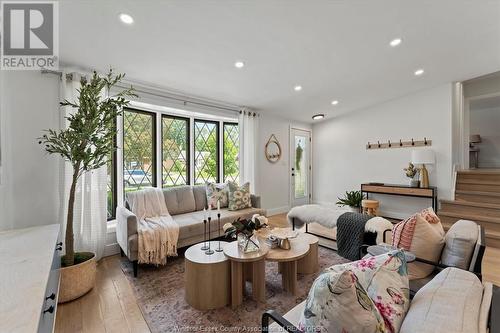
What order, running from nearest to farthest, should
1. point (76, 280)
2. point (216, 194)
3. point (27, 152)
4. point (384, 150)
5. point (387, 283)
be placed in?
point (387, 283) → point (76, 280) → point (27, 152) → point (216, 194) → point (384, 150)

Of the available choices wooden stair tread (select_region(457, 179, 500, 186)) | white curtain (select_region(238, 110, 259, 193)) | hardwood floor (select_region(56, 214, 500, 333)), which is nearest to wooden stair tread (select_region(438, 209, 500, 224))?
wooden stair tread (select_region(457, 179, 500, 186))

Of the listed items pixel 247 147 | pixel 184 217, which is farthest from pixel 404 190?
pixel 184 217

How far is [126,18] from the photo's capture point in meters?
1.96

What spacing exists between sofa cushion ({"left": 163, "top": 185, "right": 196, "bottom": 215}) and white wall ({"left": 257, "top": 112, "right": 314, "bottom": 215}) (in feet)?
5.27

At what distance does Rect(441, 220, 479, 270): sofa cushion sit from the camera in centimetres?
146

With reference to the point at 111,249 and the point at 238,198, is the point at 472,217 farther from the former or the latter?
the point at 111,249

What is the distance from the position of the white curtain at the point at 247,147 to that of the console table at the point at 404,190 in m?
2.48

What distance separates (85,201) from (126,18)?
203 centimetres

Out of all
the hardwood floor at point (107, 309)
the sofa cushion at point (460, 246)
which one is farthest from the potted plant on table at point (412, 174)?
the sofa cushion at point (460, 246)

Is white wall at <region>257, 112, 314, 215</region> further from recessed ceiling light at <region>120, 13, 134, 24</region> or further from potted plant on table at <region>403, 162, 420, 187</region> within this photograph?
recessed ceiling light at <region>120, 13, 134, 24</region>

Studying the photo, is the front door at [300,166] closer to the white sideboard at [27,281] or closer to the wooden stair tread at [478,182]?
the wooden stair tread at [478,182]

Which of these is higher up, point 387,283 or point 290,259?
point 387,283

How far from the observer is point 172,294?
2148 millimetres

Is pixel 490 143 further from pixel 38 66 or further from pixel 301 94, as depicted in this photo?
pixel 38 66
